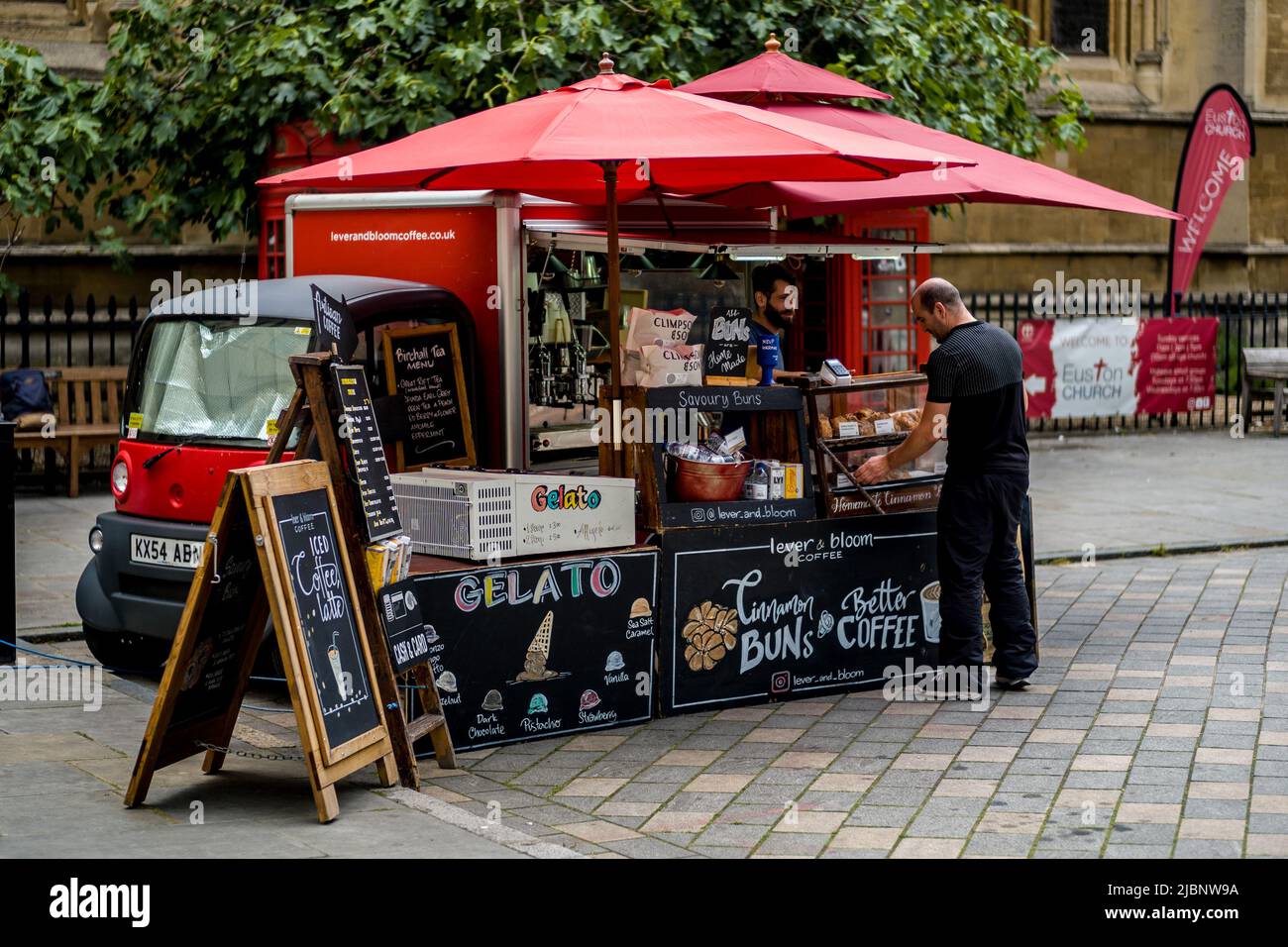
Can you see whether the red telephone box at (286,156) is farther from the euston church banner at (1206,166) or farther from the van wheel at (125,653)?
the euston church banner at (1206,166)

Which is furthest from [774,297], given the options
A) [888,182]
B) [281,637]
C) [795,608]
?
[281,637]

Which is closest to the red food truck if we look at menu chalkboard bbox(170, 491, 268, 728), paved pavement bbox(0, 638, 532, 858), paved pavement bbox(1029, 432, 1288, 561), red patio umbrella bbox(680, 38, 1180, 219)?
red patio umbrella bbox(680, 38, 1180, 219)

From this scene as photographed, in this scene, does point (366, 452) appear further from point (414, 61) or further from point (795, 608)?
point (414, 61)

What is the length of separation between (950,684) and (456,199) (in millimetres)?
3460

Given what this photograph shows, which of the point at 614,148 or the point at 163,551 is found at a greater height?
the point at 614,148

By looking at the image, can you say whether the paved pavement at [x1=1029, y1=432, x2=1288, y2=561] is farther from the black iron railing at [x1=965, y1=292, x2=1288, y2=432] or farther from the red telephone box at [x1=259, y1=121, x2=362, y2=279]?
the red telephone box at [x1=259, y1=121, x2=362, y2=279]

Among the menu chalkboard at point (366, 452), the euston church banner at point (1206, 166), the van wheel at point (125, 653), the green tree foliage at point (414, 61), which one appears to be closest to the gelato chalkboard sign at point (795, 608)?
the menu chalkboard at point (366, 452)

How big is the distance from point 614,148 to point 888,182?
353 centimetres

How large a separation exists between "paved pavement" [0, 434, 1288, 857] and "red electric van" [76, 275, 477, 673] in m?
0.40

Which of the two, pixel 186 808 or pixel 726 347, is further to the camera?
pixel 726 347

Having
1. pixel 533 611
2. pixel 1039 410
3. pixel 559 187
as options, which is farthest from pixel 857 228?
pixel 533 611

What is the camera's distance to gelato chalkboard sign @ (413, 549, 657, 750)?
637 centimetres

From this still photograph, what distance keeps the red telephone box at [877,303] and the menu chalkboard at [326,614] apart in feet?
25.8

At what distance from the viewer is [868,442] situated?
25.1 feet
